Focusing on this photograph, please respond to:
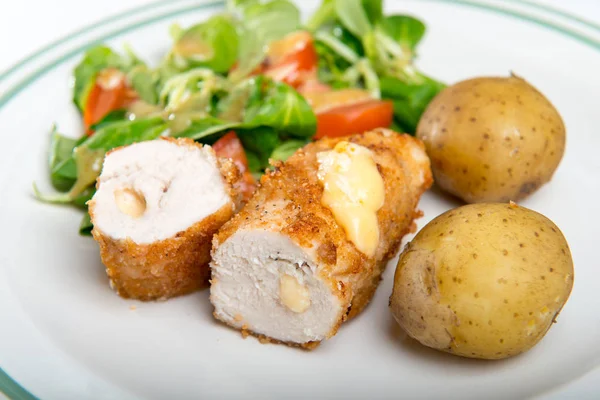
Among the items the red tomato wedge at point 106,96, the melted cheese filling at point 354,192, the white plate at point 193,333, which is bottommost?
the white plate at point 193,333

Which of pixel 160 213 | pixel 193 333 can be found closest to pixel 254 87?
pixel 160 213

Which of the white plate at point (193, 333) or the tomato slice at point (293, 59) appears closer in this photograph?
the white plate at point (193, 333)

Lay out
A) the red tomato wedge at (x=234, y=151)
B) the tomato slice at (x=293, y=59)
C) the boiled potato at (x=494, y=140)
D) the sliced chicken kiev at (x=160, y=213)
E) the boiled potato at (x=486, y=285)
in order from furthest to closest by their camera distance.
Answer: the tomato slice at (x=293, y=59)
the red tomato wedge at (x=234, y=151)
the boiled potato at (x=494, y=140)
the sliced chicken kiev at (x=160, y=213)
the boiled potato at (x=486, y=285)

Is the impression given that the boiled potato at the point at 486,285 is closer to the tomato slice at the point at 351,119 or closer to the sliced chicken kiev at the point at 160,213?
the sliced chicken kiev at the point at 160,213

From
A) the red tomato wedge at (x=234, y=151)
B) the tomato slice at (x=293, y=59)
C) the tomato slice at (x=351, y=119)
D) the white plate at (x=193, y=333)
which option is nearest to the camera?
the white plate at (x=193, y=333)

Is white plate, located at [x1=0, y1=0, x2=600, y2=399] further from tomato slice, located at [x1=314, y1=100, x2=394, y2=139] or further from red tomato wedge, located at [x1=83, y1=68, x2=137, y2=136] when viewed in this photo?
tomato slice, located at [x1=314, y1=100, x2=394, y2=139]

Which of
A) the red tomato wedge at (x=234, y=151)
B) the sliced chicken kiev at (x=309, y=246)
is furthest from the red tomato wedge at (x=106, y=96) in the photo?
the sliced chicken kiev at (x=309, y=246)
